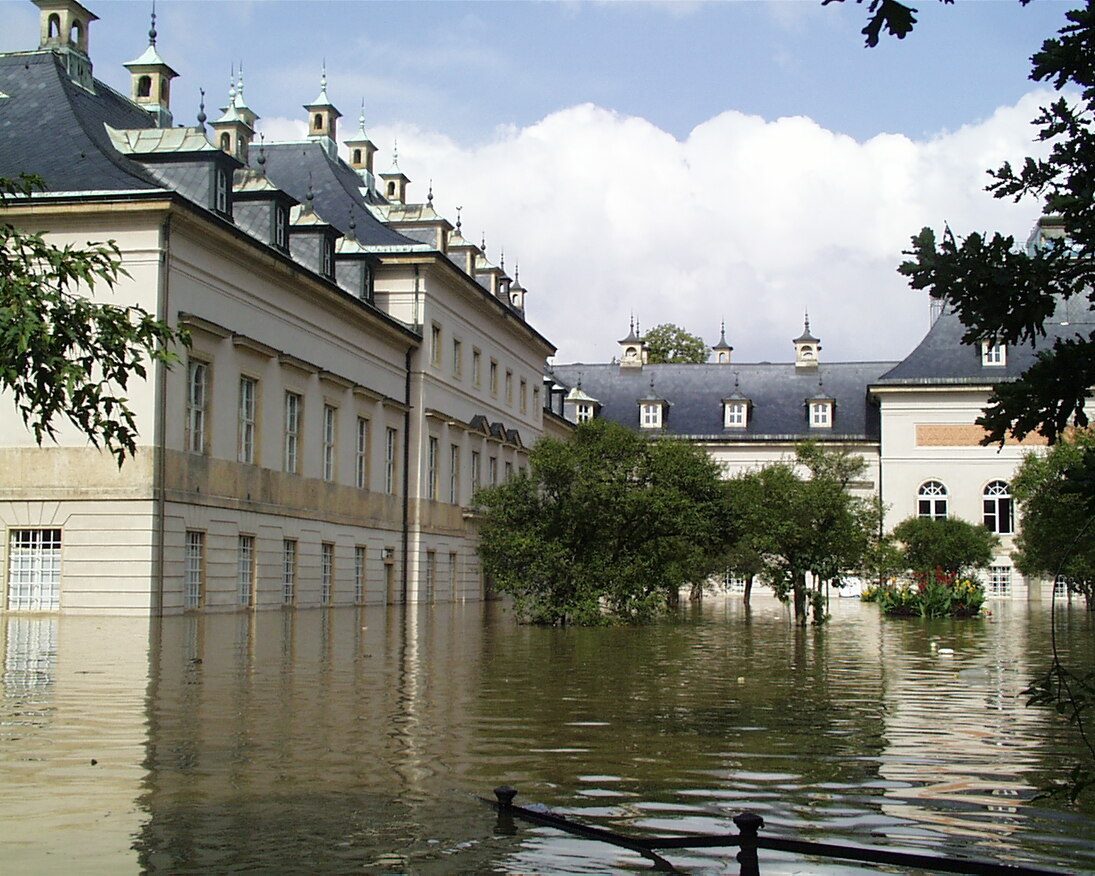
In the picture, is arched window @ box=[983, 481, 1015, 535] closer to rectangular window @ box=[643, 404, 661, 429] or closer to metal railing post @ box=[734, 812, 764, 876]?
rectangular window @ box=[643, 404, 661, 429]

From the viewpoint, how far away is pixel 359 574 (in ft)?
149

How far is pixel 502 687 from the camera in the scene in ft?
44.6

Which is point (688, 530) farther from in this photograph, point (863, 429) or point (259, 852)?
point (863, 429)

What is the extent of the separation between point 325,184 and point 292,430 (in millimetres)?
18271

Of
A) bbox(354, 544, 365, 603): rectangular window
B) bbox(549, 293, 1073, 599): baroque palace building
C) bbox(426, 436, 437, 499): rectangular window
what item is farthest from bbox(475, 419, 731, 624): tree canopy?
bbox(549, 293, 1073, 599): baroque palace building

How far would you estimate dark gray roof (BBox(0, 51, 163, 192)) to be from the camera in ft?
108

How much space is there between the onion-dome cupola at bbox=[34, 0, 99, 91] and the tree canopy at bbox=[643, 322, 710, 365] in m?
61.8

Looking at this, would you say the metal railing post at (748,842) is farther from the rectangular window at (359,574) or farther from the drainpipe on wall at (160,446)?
the rectangular window at (359,574)

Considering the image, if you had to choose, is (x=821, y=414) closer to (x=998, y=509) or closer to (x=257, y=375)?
(x=998, y=509)

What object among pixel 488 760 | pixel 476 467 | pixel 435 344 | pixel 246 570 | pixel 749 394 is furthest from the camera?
pixel 749 394

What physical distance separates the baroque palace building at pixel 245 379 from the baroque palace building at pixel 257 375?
69mm

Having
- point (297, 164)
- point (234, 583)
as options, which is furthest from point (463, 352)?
point (234, 583)

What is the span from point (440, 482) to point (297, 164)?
14585mm

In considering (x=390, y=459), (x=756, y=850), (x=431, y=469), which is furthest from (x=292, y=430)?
(x=756, y=850)
